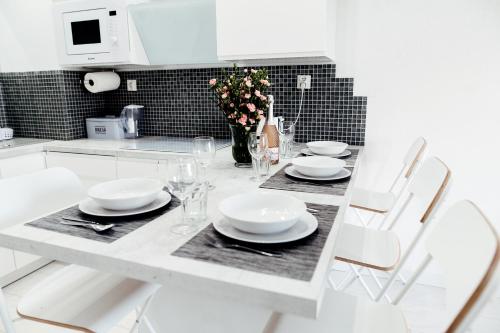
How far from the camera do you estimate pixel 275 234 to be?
87cm

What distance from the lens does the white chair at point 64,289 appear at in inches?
42.0

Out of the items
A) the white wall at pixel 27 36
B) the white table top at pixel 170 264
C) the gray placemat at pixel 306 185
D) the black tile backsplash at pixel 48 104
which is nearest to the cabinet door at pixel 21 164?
the black tile backsplash at pixel 48 104

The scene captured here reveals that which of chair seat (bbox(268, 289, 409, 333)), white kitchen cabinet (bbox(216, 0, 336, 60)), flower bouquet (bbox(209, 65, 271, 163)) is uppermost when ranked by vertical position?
white kitchen cabinet (bbox(216, 0, 336, 60))

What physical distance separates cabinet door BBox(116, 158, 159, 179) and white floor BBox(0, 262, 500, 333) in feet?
2.78

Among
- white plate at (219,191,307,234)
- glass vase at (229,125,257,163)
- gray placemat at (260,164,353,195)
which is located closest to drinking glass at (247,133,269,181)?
gray placemat at (260,164,353,195)

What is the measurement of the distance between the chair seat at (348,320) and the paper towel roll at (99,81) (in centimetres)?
236

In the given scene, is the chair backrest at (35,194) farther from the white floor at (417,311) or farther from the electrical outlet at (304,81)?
the electrical outlet at (304,81)

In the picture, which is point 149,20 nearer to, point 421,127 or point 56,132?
point 56,132

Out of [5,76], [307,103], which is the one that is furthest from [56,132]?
[307,103]

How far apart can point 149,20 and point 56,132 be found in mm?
1146

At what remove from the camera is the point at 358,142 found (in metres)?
2.37

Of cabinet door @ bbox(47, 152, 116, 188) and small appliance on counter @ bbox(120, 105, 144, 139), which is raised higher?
small appliance on counter @ bbox(120, 105, 144, 139)

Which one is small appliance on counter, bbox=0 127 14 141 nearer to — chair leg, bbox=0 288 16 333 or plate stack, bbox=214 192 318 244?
chair leg, bbox=0 288 16 333

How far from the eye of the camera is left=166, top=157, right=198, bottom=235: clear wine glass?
95cm
